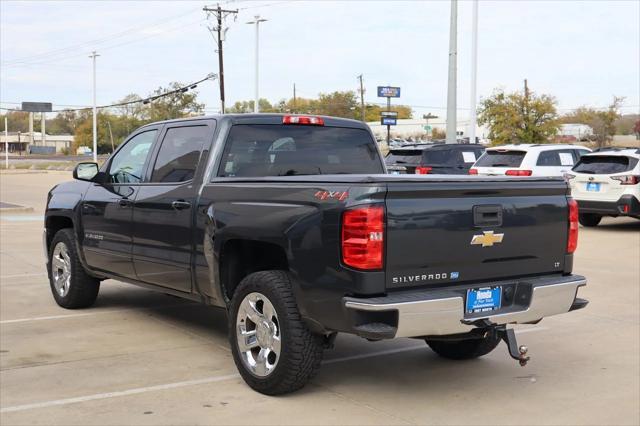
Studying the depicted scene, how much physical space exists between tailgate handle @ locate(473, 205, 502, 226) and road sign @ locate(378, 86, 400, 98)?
83736mm

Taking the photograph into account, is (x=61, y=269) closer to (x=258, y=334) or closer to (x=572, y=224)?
(x=258, y=334)

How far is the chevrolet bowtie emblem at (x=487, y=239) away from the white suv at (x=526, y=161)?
12.8 metres

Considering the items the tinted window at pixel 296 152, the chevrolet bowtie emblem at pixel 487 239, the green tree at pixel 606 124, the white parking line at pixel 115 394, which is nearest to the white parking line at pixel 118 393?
the white parking line at pixel 115 394

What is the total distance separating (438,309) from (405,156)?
52.8ft

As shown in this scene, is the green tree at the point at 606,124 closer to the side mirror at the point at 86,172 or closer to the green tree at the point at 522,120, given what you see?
the green tree at the point at 522,120

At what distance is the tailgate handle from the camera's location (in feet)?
16.9

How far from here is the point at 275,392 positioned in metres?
5.39

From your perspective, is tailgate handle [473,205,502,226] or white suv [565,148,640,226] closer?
tailgate handle [473,205,502,226]

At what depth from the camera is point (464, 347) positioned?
6434 millimetres

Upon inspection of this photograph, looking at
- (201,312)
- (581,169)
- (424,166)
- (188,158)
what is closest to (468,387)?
(188,158)

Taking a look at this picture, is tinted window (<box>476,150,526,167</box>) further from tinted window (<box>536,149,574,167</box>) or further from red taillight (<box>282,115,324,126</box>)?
red taillight (<box>282,115,324,126</box>)

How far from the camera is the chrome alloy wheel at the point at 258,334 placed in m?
5.42

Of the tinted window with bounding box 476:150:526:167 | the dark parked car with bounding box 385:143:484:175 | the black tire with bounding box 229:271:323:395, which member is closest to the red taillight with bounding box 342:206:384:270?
the black tire with bounding box 229:271:323:395

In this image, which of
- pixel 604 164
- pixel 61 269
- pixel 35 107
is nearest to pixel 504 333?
pixel 61 269
